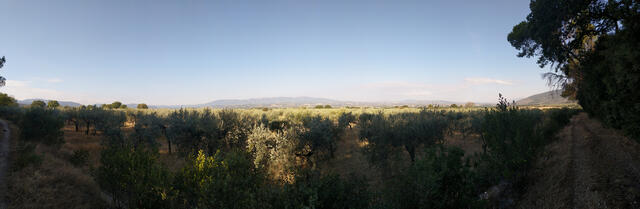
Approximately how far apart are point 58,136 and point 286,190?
35520mm

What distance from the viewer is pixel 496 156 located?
36.6 feet

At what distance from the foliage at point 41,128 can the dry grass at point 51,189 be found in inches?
386

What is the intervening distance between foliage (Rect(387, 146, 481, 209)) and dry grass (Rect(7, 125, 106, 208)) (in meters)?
17.4

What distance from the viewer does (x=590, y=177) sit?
356 inches

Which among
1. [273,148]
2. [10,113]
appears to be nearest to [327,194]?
[273,148]

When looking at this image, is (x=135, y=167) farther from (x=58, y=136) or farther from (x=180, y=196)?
(x=58, y=136)

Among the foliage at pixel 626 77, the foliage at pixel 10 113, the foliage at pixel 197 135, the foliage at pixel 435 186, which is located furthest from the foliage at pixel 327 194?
the foliage at pixel 10 113

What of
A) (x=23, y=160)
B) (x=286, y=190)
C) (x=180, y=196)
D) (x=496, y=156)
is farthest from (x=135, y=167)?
(x=496, y=156)

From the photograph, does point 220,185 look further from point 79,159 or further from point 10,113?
point 10,113

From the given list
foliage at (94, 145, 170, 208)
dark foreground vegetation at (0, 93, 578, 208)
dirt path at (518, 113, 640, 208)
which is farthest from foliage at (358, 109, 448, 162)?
foliage at (94, 145, 170, 208)

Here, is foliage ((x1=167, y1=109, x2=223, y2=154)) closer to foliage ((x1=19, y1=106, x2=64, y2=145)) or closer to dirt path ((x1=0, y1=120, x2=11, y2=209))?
dirt path ((x1=0, y1=120, x2=11, y2=209))

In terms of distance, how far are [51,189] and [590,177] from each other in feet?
92.9

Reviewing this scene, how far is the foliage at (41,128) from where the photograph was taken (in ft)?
81.4

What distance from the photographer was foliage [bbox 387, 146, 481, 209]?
6934 mm
